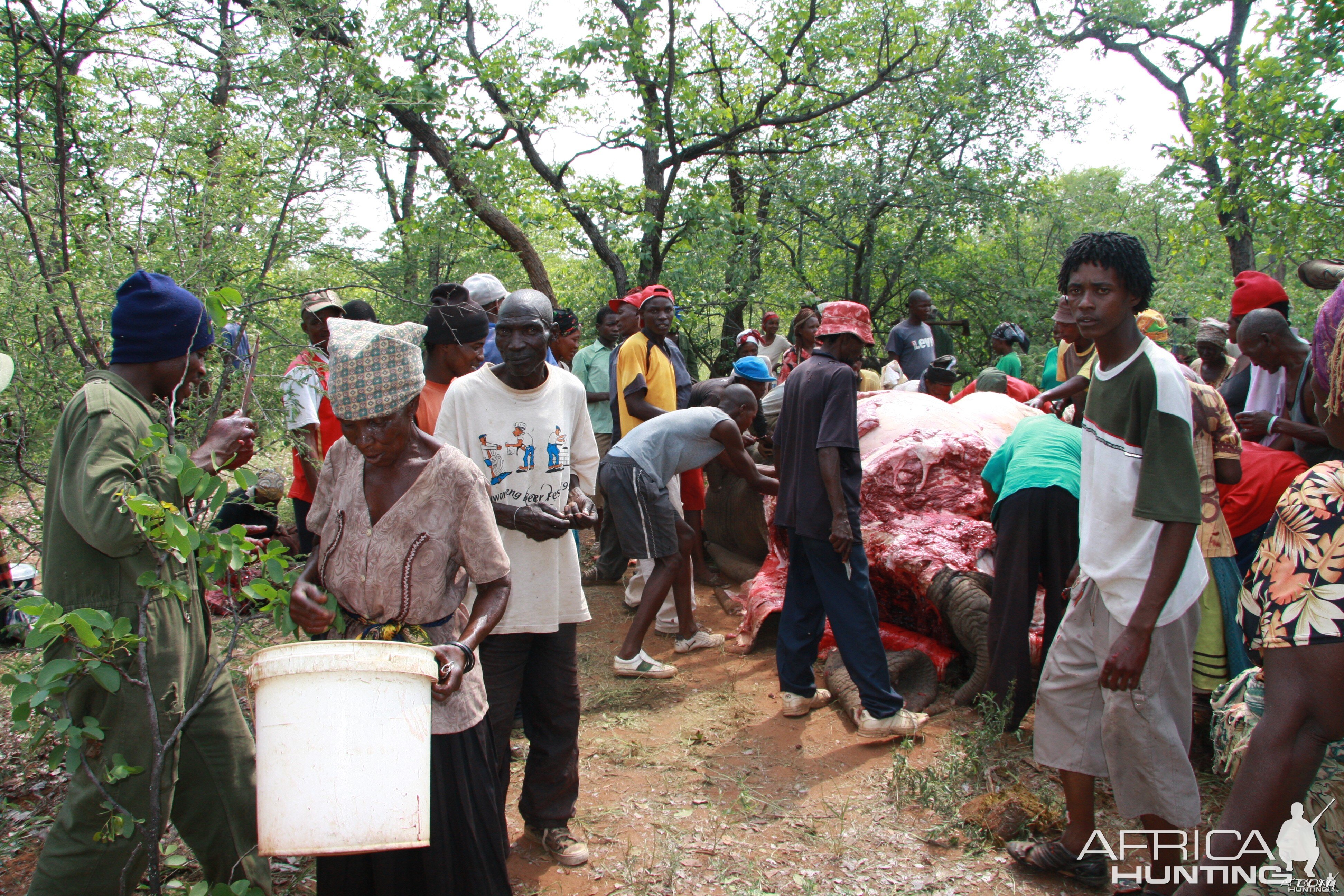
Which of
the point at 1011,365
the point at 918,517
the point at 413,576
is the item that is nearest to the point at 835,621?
the point at 918,517

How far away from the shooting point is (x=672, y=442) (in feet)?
16.4

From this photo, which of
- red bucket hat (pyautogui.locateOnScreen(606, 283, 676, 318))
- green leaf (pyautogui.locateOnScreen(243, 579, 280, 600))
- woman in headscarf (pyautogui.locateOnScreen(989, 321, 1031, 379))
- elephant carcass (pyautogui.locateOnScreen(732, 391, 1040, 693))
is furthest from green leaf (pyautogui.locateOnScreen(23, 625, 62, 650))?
woman in headscarf (pyautogui.locateOnScreen(989, 321, 1031, 379))

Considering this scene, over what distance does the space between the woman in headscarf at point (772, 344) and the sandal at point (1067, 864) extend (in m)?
6.93

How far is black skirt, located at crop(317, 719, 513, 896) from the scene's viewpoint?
2.09 meters

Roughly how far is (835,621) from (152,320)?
304cm

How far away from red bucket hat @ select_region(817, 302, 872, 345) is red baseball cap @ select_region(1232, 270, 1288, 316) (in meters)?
2.01

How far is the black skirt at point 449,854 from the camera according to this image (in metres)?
2.09

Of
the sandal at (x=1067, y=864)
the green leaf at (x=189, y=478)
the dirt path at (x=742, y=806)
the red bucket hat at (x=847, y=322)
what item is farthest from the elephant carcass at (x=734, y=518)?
the green leaf at (x=189, y=478)

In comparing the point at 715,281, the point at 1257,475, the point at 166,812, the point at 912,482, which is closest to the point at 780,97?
the point at 715,281

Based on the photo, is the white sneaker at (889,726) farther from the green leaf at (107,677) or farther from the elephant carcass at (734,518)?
the green leaf at (107,677)

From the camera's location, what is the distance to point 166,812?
2.29 m

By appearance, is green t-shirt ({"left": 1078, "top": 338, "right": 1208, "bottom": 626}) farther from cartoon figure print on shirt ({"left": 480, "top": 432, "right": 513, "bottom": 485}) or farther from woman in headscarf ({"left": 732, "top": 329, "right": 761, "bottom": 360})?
woman in headscarf ({"left": 732, "top": 329, "right": 761, "bottom": 360})

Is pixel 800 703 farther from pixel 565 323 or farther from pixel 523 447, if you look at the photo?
pixel 565 323

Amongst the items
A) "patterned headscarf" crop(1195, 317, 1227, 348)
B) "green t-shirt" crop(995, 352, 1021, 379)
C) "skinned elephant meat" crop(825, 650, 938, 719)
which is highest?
"patterned headscarf" crop(1195, 317, 1227, 348)
